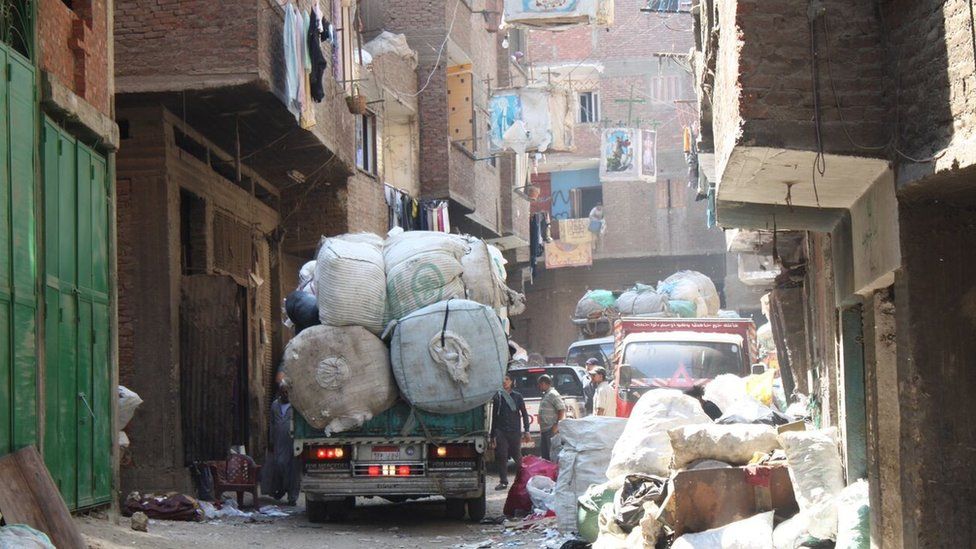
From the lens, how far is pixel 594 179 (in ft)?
144

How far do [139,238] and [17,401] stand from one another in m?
6.14

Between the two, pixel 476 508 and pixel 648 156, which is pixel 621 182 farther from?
pixel 476 508

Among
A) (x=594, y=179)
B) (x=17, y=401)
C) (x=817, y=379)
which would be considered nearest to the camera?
(x=17, y=401)

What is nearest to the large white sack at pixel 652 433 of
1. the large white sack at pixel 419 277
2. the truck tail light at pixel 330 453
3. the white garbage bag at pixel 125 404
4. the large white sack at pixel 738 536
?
the large white sack at pixel 738 536

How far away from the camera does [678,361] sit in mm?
16891

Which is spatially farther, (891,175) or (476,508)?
(476,508)

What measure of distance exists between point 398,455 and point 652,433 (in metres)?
3.38

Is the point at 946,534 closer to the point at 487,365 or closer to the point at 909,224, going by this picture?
the point at 909,224

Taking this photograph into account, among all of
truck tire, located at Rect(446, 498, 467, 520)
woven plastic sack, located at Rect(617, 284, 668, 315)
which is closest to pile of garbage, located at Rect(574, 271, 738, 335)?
woven plastic sack, located at Rect(617, 284, 668, 315)

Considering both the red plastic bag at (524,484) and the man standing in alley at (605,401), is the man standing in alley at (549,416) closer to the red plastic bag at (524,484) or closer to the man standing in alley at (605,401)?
the man standing in alley at (605,401)

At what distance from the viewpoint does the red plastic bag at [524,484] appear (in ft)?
43.0

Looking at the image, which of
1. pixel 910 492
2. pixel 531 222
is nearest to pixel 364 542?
pixel 910 492

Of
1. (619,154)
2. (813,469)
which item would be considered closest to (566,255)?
(619,154)

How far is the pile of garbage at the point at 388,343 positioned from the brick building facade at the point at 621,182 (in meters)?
29.6
